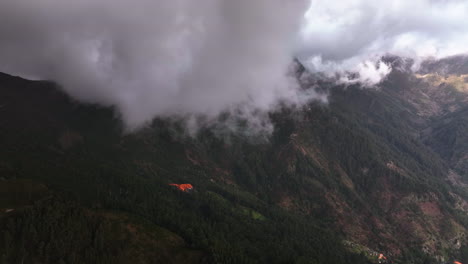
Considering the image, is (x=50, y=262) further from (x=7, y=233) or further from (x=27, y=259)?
(x=7, y=233)

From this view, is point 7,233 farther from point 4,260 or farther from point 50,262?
point 50,262

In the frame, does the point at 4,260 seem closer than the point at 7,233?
Yes

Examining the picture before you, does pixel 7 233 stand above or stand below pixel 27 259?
above

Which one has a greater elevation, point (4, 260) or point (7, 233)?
point (7, 233)

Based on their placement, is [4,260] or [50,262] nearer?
[4,260]

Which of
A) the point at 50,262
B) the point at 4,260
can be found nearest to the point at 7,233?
the point at 4,260

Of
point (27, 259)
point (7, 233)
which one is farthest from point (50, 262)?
point (7, 233)
